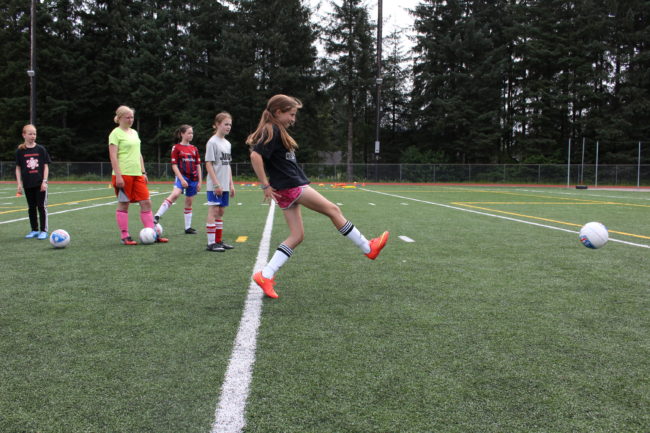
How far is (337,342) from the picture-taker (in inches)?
123

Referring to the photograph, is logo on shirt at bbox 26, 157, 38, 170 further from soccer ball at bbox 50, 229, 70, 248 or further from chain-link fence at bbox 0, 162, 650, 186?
chain-link fence at bbox 0, 162, 650, 186

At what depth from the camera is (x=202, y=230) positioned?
9141 mm

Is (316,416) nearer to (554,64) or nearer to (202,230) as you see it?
(202,230)

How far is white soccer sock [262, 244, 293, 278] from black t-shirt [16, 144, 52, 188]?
5.74 metres

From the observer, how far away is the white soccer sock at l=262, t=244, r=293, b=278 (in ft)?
14.2

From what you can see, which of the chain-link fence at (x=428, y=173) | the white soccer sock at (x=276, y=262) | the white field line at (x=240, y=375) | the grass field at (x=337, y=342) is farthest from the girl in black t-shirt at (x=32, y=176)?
the chain-link fence at (x=428, y=173)

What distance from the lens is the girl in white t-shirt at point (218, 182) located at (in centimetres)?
672

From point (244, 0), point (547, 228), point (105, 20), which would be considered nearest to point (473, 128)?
point (244, 0)

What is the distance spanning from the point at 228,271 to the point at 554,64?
162ft

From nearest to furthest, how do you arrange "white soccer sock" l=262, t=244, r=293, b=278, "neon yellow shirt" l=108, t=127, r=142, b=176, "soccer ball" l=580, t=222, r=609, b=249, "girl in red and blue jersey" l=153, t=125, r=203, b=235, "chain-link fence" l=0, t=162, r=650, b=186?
"white soccer sock" l=262, t=244, r=293, b=278, "soccer ball" l=580, t=222, r=609, b=249, "neon yellow shirt" l=108, t=127, r=142, b=176, "girl in red and blue jersey" l=153, t=125, r=203, b=235, "chain-link fence" l=0, t=162, r=650, b=186

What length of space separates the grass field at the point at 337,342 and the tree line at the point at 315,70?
40.7m

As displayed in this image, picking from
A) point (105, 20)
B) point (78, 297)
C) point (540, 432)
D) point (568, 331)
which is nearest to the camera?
point (540, 432)

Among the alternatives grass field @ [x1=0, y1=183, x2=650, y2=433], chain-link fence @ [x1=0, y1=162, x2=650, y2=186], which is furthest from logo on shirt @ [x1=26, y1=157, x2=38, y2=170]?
chain-link fence @ [x1=0, y1=162, x2=650, y2=186]

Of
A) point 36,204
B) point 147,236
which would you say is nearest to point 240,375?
point 147,236
